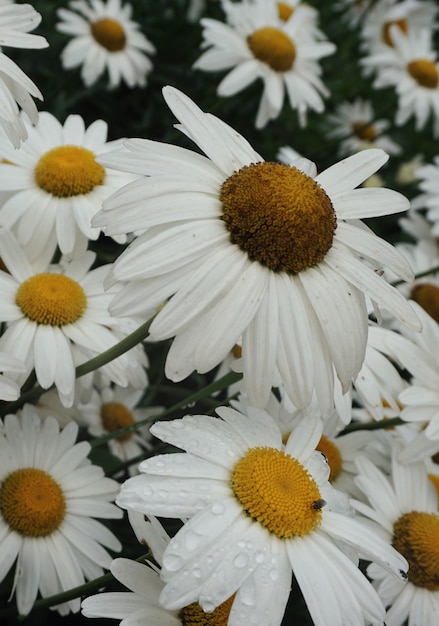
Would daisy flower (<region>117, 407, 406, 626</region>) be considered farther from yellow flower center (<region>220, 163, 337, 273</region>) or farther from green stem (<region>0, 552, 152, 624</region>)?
yellow flower center (<region>220, 163, 337, 273</region>)

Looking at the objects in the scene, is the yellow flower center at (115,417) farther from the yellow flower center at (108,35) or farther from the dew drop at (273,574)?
the yellow flower center at (108,35)

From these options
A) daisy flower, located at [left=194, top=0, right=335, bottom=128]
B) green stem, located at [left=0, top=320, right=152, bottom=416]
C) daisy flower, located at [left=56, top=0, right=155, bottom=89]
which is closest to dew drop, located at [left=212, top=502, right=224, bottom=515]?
green stem, located at [left=0, top=320, right=152, bottom=416]

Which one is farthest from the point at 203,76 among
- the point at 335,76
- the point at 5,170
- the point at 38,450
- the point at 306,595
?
the point at 306,595

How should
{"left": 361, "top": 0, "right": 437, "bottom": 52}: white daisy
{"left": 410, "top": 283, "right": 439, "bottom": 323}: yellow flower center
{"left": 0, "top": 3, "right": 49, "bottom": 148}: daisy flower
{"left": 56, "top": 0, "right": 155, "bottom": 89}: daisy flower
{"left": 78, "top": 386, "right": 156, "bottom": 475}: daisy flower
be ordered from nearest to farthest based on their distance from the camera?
{"left": 0, "top": 3, "right": 49, "bottom": 148}: daisy flower < {"left": 78, "top": 386, "right": 156, "bottom": 475}: daisy flower < {"left": 410, "top": 283, "right": 439, "bottom": 323}: yellow flower center < {"left": 56, "top": 0, "right": 155, "bottom": 89}: daisy flower < {"left": 361, "top": 0, "right": 437, "bottom": 52}: white daisy

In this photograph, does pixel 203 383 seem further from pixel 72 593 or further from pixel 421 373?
pixel 72 593

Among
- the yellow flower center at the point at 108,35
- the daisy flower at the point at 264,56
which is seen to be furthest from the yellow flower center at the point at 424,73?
the yellow flower center at the point at 108,35

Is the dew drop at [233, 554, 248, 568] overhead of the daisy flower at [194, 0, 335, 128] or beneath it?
overhead

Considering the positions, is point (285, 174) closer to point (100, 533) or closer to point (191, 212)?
point (191, 212)
